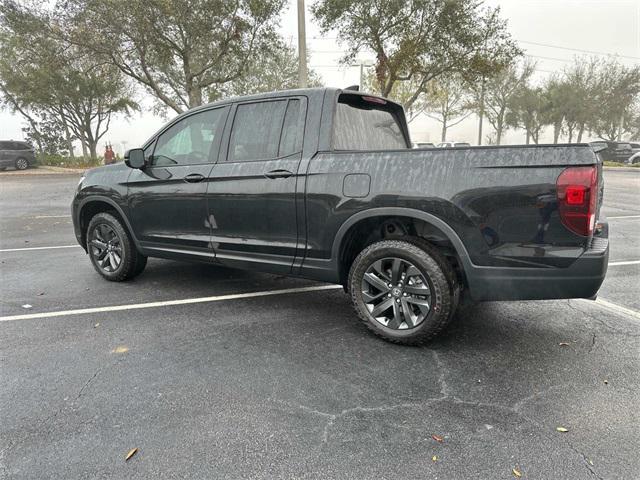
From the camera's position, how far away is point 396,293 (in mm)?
3229

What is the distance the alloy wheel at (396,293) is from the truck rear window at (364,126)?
105 cm

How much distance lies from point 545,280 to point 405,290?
3.01 ft

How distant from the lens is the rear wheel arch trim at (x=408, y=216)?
2.93 metres

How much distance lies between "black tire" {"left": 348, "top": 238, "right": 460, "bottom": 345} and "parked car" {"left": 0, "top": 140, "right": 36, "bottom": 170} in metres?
28.6

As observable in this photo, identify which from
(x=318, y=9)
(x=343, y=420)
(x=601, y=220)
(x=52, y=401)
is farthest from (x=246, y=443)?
(x=318, y=9)

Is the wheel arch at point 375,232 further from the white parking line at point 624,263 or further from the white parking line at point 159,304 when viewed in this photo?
the white parking line at point 624,263

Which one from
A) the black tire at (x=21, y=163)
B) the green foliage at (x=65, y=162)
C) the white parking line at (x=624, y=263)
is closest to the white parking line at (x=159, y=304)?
the white parking line at (x=624, y=263)

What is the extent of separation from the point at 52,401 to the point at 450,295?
8.49 ft

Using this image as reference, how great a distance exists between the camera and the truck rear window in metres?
3.57

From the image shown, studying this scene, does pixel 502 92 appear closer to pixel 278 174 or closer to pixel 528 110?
pixel 528 110

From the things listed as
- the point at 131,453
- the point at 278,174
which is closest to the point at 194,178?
the point at 278,174


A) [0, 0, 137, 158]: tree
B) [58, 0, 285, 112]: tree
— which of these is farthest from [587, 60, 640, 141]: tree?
[0, 0, 137, 158]: tree

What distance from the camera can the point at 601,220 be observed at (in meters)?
3.08

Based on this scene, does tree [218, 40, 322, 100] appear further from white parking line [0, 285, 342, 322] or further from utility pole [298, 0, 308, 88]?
white parking line [0, 285, 342, 322]
